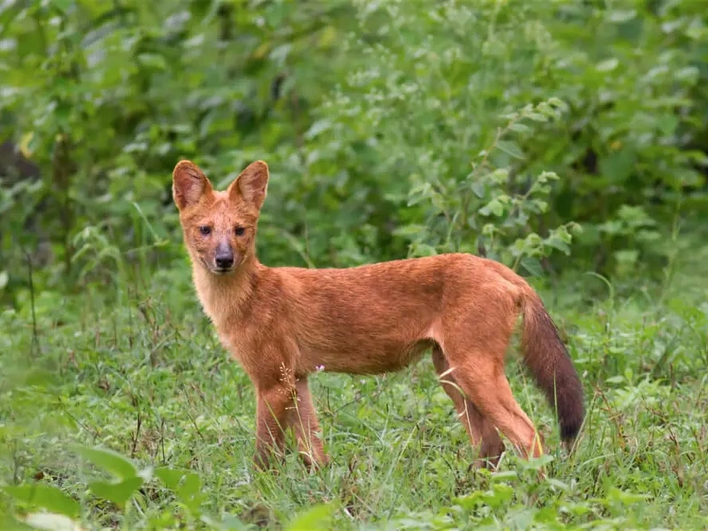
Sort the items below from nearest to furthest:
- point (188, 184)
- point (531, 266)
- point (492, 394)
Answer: point (492, 394)
point (188, 184)
point (531, 266)

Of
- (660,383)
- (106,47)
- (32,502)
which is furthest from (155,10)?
(32,502)

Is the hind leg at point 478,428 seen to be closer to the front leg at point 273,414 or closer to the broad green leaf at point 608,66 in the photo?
the front leg at point 273,414

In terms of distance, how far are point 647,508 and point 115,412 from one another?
9.46 feet

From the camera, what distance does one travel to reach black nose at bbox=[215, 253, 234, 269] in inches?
234

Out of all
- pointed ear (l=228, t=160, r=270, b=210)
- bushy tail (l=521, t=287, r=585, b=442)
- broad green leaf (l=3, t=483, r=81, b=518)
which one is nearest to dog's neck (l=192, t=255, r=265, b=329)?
pointed ear (l=228, t=160, r=270, b=210)

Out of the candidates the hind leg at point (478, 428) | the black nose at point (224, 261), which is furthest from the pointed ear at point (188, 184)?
the hind leg at point (478, 428)

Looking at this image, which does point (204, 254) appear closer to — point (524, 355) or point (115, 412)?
point (115, 412)

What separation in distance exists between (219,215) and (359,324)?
0.91 metres

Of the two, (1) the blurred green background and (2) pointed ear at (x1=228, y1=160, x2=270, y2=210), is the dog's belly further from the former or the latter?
(1) the blurred green background

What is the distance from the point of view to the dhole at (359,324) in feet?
18.4

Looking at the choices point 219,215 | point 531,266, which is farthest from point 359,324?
point 531,266

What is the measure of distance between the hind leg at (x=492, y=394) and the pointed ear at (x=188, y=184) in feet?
5.35

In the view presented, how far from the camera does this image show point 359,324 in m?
6.00

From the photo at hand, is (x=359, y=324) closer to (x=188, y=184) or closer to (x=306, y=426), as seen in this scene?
(x=306, y=426)
